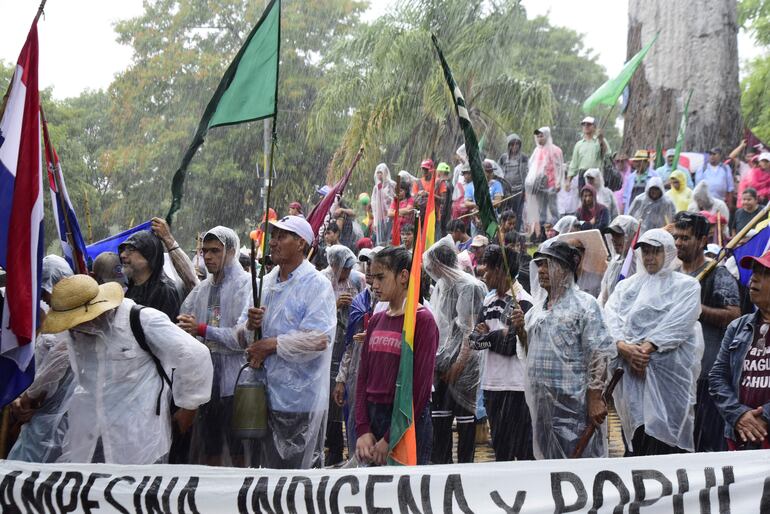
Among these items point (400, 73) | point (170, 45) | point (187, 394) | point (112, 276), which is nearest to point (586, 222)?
point (112, 276)

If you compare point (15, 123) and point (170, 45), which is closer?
point (15, 123)

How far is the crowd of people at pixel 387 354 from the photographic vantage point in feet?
17.8

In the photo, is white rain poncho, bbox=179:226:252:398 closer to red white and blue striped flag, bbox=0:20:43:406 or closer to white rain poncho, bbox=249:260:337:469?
white rain poncho, bbox=249:260:337:469

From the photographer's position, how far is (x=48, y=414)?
237 inches

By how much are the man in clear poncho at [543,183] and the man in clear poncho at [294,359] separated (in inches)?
363

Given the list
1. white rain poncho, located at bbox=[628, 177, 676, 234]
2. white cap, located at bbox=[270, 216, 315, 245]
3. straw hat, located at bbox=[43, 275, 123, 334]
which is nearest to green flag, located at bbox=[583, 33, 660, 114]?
white rain poncho, located at bbox=[628, 177, 676, 234]

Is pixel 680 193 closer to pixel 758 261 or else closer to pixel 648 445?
pixel 648 445

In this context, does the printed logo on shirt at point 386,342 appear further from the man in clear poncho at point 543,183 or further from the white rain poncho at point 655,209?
the man in clear poncho at point 543,183

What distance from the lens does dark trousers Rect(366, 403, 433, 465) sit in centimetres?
599

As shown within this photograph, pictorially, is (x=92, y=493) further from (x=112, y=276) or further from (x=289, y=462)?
(x=112, y=276)

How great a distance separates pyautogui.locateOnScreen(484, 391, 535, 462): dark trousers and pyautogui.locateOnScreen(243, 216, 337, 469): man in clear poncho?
123 centimetres

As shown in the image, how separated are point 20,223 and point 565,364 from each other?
2.87 m

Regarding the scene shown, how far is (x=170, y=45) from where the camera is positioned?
1683 inches

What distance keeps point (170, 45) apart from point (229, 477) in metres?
39.4
